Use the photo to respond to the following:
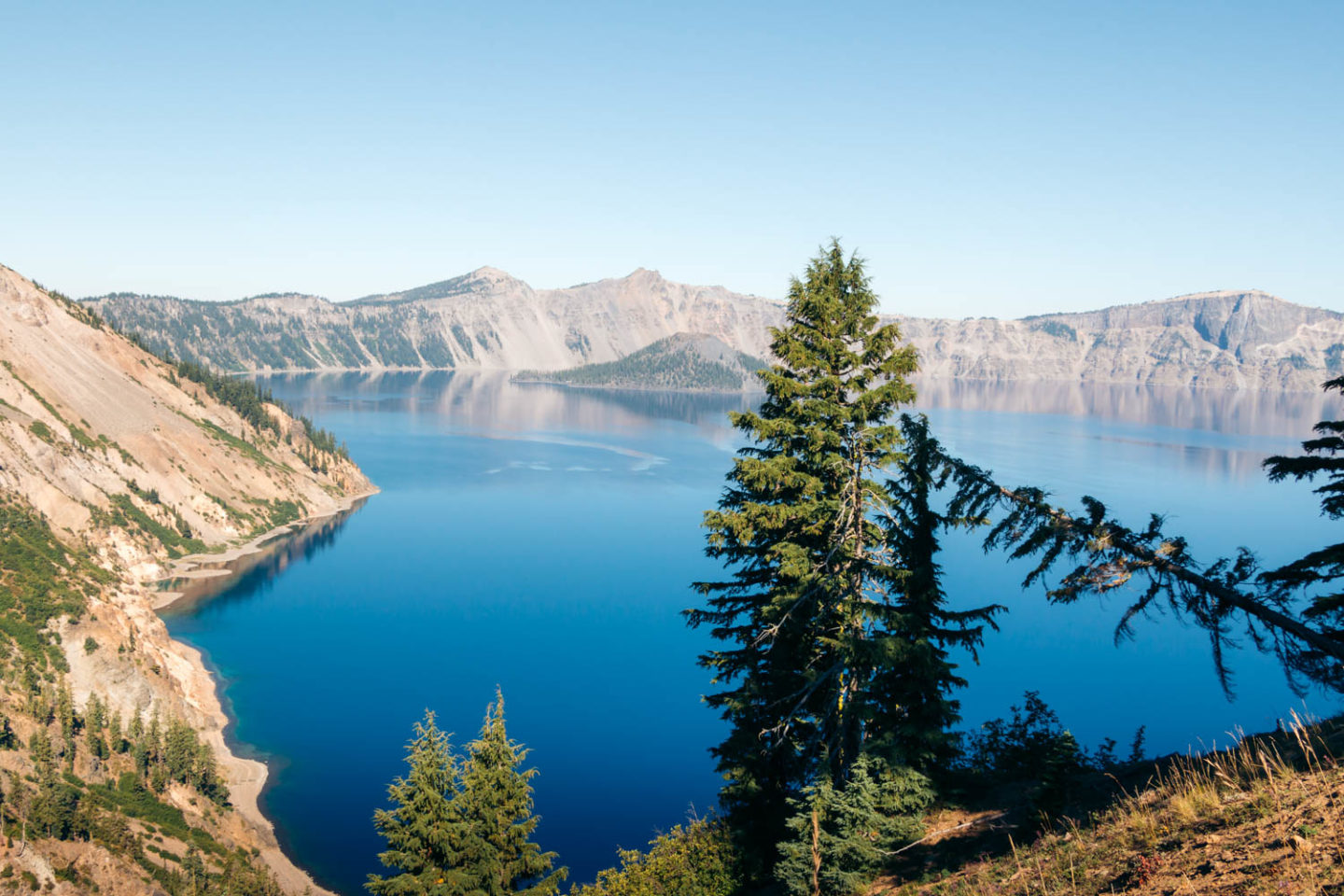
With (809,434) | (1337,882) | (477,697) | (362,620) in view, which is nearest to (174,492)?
(362,620)

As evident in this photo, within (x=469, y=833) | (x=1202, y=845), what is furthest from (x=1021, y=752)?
(x=469, y=833)

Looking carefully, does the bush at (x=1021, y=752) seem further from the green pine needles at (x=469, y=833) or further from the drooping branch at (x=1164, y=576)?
the green pine needles at (x=469, y=833)

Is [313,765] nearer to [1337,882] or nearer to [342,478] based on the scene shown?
[1337,882]

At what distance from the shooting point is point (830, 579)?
63.7ft

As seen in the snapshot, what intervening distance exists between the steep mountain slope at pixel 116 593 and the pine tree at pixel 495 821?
26486mm

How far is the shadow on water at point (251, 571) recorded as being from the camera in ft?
321

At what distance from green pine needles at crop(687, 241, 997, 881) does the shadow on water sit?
296ft

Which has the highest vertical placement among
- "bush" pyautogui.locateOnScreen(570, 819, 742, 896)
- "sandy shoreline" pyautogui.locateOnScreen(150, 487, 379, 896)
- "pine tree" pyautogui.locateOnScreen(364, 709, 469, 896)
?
"bush" pyautogui.locateOnScreen(570, 819, 742, 896)

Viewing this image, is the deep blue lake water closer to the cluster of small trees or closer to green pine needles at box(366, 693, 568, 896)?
the cluster of small trees

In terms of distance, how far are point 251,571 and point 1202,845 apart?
116682mm

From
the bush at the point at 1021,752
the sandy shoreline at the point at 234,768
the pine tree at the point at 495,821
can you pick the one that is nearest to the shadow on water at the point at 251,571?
the sandy shoreline at the point at 234,768

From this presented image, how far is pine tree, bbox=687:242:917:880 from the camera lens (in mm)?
19922

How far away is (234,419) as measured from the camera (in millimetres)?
149500

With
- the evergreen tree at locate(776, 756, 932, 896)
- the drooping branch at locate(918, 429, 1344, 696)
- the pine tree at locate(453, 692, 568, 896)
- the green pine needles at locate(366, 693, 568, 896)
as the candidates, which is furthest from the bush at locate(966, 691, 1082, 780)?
the pine tree at locate(453, 692, 568, 896)
